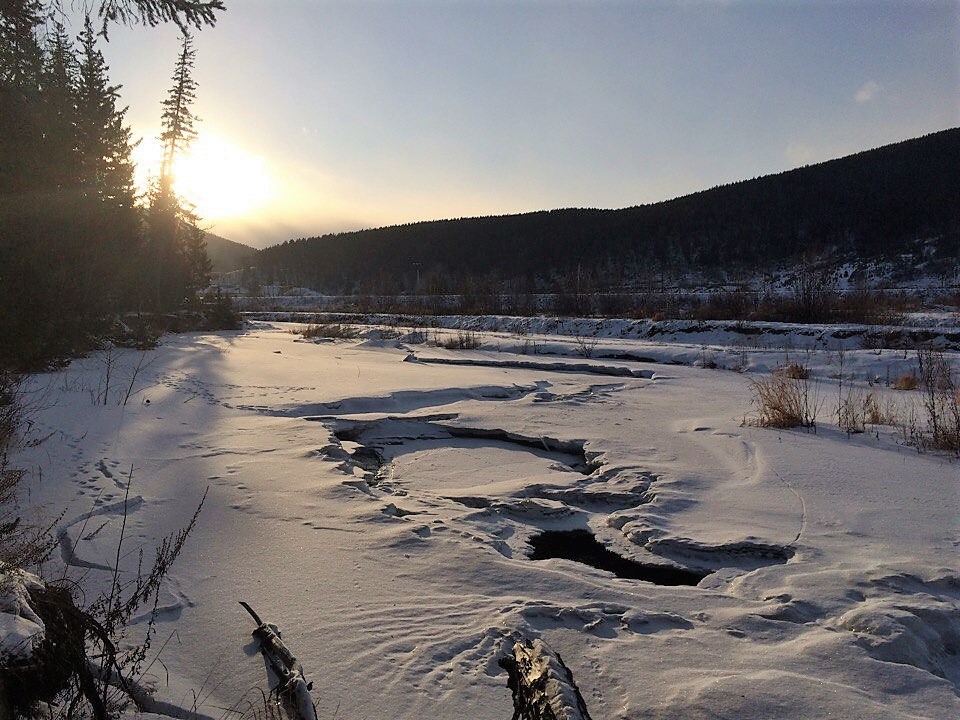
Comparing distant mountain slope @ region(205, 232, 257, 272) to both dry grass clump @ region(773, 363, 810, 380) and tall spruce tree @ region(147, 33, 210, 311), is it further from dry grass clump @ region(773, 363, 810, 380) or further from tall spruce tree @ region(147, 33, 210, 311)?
dry grass clump @ region(773, 363, 810, 380)

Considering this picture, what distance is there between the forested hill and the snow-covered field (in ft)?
121

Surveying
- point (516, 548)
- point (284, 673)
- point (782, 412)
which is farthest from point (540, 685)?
point (782, 412)

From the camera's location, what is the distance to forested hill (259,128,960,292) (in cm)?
5266

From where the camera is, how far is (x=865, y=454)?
181 inches

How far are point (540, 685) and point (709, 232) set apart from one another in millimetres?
69421

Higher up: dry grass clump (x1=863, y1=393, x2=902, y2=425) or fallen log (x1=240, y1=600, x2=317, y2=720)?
dry grass clump (x1=863, y1=393, x2=902, y2=425)

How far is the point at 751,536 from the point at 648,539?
0.57 metres

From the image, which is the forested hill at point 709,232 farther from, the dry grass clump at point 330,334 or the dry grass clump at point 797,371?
the dry grass clump at point 797,371

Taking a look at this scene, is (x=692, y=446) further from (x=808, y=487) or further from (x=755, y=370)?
(x=755, y=370)

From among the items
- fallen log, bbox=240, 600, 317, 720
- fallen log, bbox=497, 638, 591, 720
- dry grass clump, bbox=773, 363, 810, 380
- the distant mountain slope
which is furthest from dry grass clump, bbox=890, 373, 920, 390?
the distant mountain slope

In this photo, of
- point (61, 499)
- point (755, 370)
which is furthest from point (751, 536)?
point (755, 370)

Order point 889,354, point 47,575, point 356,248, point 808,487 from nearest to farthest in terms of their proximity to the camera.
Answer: point 47,575 < point 808,487 < point 889,354 < point 356,248

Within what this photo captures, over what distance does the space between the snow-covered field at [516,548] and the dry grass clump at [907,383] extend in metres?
2.91

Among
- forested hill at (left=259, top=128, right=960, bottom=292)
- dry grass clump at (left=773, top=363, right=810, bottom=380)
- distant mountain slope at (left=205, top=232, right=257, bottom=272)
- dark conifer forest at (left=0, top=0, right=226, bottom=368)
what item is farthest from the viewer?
distant mountain slope at (left=205, top=232, right=257, bottom=272)
